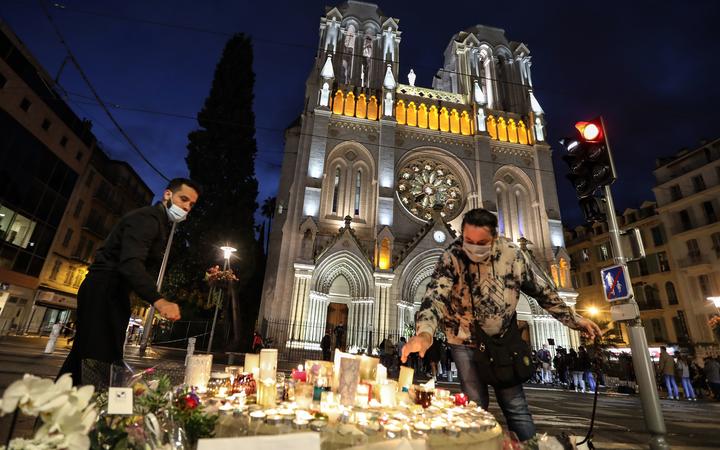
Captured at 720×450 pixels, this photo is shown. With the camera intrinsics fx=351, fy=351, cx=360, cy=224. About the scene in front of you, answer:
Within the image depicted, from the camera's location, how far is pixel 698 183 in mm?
24391

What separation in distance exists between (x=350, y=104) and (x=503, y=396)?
71.9 ft

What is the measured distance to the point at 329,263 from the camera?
58.7ft

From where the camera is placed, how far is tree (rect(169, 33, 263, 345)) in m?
16.5

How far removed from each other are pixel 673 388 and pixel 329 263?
14.0 m

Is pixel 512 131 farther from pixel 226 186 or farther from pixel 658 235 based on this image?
pixel 226 186

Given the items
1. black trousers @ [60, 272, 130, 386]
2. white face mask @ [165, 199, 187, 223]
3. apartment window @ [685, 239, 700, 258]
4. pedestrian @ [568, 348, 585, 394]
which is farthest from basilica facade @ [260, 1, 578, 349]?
black trousers @ [60, 272, 130, 386]

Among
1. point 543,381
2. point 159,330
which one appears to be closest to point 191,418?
point 543,381

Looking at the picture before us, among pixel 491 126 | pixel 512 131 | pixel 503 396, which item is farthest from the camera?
pixel 512 131

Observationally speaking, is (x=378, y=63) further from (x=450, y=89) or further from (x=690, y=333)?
(x=690, y=333)

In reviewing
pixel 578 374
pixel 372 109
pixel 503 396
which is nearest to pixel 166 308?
pixel 503 396

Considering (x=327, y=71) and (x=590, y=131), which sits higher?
(x=327, y=71)

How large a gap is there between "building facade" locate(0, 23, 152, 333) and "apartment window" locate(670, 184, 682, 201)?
38.0 metres

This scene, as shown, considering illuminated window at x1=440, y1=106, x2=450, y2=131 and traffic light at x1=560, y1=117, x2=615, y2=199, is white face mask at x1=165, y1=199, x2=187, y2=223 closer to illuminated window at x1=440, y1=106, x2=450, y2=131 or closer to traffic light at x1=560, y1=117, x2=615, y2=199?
traffic light at x1=560, y1=117, x2=615, y2=199

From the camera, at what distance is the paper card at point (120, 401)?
1081 millimetres
